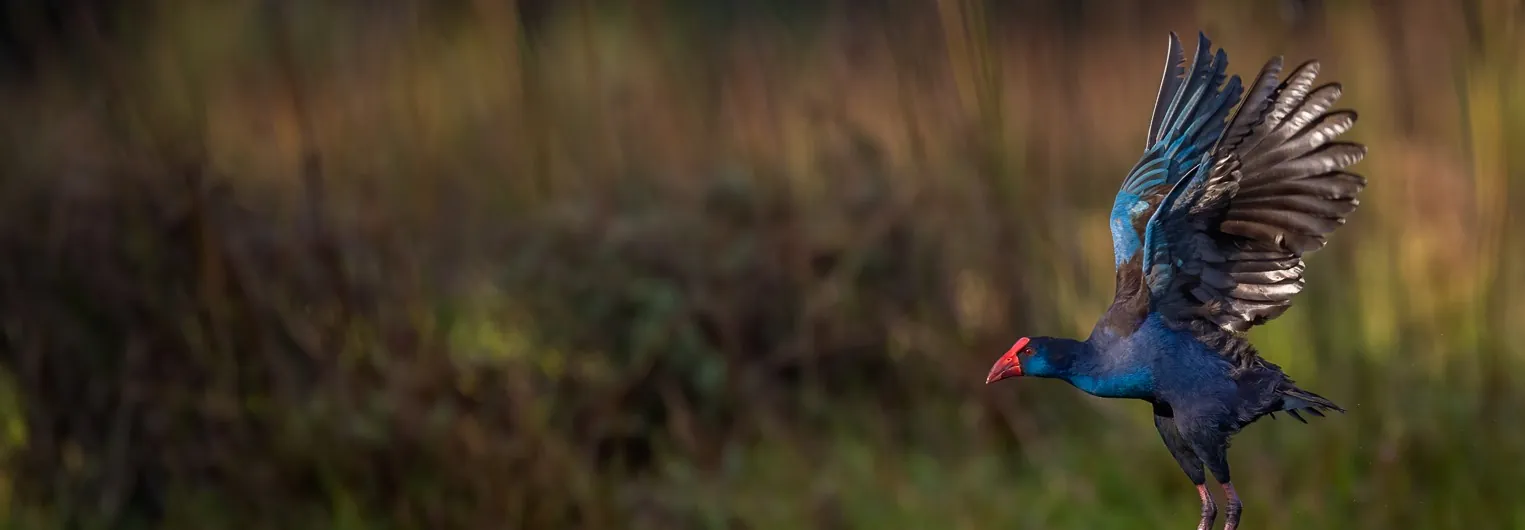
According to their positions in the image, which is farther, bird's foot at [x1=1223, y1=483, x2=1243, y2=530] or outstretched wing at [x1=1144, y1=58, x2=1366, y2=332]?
bird's foot at [x1=1223, y1=483, x2=1243, y2=530]

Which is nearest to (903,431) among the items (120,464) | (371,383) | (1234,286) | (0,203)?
(371,383)

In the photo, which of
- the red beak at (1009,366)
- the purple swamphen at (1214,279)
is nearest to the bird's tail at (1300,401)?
the purple swamphen at (1214,279)

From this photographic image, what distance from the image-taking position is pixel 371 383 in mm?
3865

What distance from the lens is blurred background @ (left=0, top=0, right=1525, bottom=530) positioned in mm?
3295

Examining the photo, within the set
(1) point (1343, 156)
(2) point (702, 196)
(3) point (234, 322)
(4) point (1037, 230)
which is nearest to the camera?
(1) point (1343, 156)

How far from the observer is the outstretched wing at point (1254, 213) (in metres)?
1.07

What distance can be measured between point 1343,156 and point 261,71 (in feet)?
17.5

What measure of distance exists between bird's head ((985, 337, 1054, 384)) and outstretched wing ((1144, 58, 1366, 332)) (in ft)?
0.36

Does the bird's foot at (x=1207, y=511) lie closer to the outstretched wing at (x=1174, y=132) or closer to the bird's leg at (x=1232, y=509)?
the bird's leg at (x=1232, y=509)

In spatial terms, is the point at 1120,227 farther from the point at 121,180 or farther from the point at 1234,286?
the point at 121,180

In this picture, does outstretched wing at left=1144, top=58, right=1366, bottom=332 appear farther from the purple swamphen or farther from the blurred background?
the blurred background

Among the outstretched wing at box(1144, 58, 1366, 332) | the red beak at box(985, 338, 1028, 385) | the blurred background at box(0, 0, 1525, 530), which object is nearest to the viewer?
the outstretched wing at box(1144, 58, 1366, 332)

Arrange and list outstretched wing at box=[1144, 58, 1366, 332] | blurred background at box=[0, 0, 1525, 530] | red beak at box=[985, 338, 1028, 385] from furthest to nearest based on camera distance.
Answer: blurred background at box=[0, 0, 1525, 530] → red beak at box=[985, 338, 1028, 385] → outstretched wing at box=[1144, 58, 1366, 332]

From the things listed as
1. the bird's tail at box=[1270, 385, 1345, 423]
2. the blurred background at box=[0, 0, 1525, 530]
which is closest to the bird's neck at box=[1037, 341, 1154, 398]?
the bird's tail at box=[1270, 385, 1345, 423]
